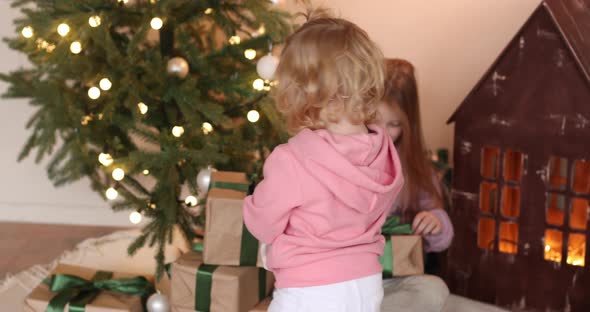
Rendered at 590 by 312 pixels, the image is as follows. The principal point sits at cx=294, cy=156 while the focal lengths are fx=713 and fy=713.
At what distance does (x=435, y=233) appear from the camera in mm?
2064

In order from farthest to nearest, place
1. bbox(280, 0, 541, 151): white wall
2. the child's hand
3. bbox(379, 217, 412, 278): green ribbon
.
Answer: bbox(280, 0, 541, 151): white wall, the child's hand, bbox(379, 217, 412, 278): green ribbon

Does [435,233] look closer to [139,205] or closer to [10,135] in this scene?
[139,205]

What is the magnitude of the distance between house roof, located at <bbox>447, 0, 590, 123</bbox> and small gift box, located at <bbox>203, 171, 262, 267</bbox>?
0.84 meters

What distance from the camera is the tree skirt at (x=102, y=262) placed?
89.8 inches

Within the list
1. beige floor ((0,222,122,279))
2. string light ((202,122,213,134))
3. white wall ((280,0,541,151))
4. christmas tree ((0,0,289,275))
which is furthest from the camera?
white wall ((280,0,541,151))

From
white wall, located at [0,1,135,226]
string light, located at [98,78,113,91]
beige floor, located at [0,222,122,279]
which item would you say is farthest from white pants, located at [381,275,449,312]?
white wall, located at [0,1,135,226]

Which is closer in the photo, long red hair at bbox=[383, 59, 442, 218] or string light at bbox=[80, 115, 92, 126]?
long red hair at bbox=[383, 59, 442, 218]

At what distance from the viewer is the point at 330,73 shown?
1.34 m

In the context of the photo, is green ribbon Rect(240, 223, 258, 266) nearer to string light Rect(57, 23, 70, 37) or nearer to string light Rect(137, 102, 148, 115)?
string light Rect(137, 102, 148, 115)

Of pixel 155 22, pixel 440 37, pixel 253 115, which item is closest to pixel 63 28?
pixel 155 22

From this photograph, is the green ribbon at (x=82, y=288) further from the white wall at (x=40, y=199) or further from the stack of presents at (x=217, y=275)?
the white wall at (x=40, y=199)

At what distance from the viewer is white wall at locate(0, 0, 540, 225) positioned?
2.80 m

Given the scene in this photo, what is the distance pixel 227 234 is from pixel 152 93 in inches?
23.6

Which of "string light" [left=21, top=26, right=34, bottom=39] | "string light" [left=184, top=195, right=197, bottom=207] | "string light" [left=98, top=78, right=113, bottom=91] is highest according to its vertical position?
"string light" [left=21, top=26, right=34, bottom=39]
